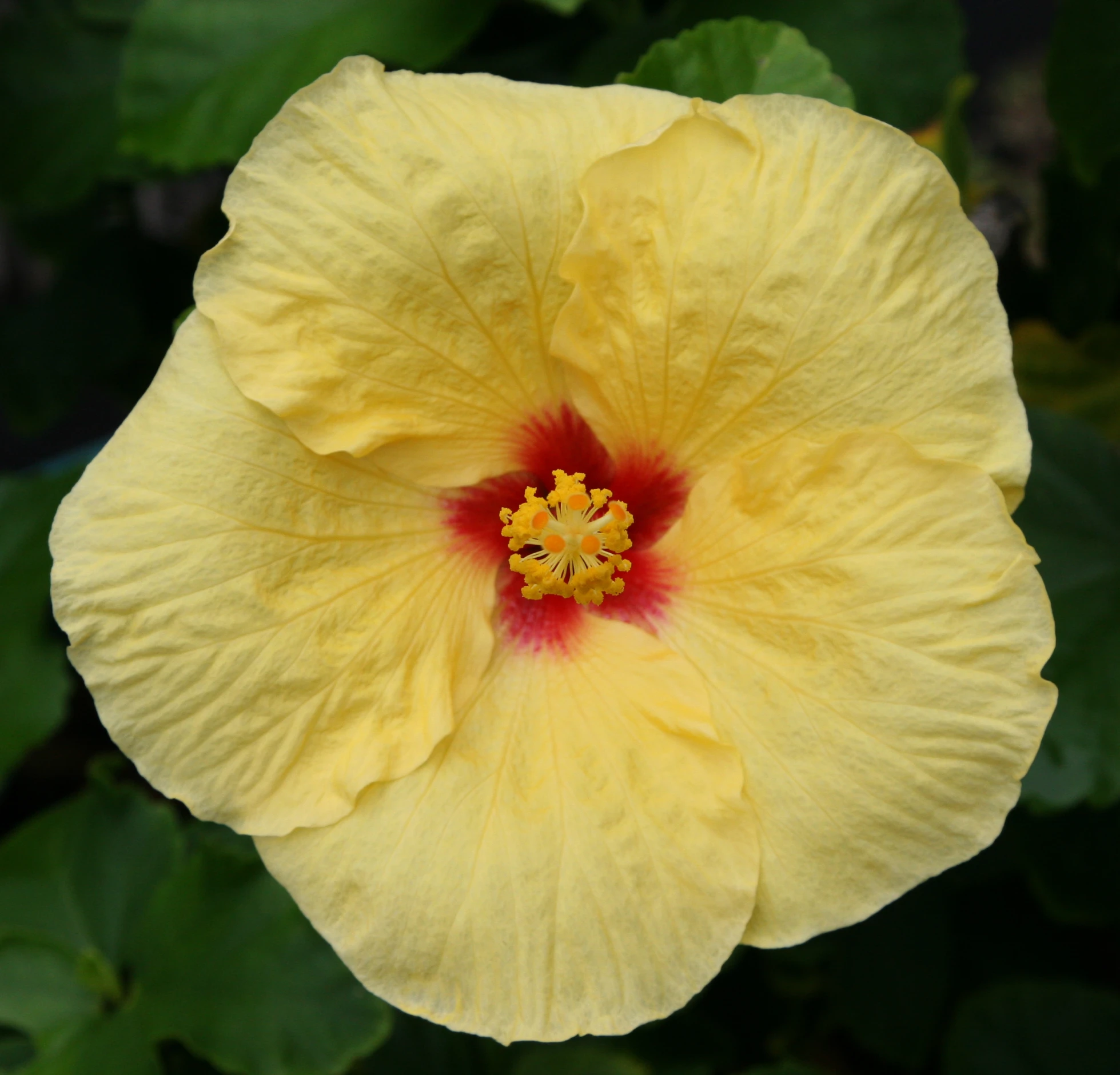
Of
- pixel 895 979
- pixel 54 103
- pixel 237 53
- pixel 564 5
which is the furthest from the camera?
pixel 54 103

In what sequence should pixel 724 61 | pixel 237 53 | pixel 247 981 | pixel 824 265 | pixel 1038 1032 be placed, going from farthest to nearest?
pixel 1038 1032 < pixel 237 53 < pixel 247 981 < pixel 724 61 < pixel 824 265

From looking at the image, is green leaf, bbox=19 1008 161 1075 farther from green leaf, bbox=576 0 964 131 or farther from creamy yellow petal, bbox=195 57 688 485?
green leaf, bbox=576 0 964 131

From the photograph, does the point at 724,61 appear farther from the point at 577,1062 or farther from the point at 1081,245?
the point at 577,1062

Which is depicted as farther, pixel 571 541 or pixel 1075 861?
pixel 1075 861

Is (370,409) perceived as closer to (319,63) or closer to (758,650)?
(758,650)

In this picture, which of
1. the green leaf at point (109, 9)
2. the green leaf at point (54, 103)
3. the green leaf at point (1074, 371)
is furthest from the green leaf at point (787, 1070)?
the green leaf at point (109, 9)

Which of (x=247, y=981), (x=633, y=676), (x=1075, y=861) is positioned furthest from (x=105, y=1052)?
(x=1075, y=861)

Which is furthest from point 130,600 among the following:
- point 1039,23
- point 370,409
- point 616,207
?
point 1039,23

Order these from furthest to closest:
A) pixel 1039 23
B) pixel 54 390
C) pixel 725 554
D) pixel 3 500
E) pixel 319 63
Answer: pixel 1039 23, pixel 54 390, pixel 3 500, pixel 319 63, pixel 725 554
